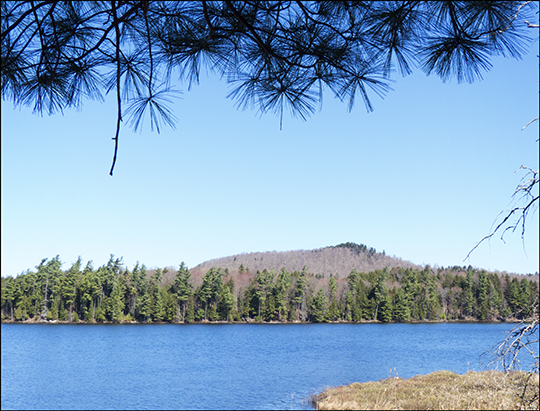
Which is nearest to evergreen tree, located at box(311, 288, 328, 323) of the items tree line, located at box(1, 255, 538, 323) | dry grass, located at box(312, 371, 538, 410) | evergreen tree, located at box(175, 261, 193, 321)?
tree line, located at box(1, 255, 538, 323)

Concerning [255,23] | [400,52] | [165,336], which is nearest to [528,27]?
[400,52]

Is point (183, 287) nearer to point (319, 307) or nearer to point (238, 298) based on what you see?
point (238, 298)

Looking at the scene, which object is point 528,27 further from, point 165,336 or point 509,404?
point 165,336

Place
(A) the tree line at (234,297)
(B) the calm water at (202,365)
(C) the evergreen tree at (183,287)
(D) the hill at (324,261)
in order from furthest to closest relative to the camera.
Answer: (D) the hill at (324,261)
(C) the evergreen tree at (183,287)
(A) the tree line at (234,297)
(B) the calm water at (202,365)

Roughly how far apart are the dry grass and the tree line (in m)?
39.4

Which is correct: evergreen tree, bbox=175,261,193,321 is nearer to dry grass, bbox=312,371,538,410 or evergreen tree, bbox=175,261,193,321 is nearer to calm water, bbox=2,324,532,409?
calm water, bbox=2,324,532,409

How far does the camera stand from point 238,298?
56.6 m

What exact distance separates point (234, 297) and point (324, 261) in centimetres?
5832

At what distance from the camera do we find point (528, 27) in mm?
2533

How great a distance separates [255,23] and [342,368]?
22.1 m

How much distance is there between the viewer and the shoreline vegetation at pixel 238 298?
168 feet

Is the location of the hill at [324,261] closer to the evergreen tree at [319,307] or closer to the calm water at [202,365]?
the evergreen tree at [319,307]

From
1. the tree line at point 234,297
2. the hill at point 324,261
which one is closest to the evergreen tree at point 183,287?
the tree line at point 234,297

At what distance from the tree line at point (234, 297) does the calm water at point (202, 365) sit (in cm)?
1073
